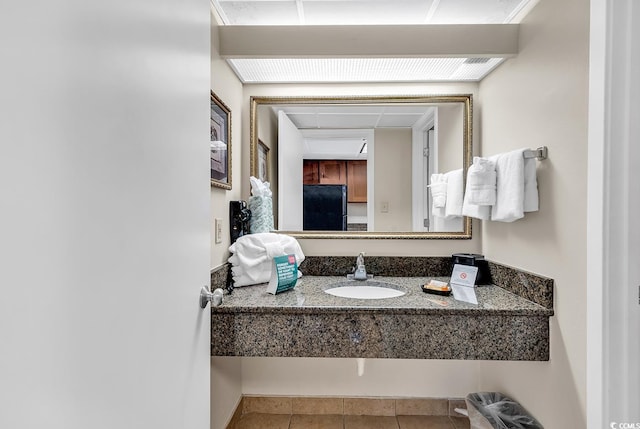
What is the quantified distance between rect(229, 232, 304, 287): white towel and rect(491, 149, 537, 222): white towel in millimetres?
1029

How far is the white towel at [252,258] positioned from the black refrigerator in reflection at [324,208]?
34cm

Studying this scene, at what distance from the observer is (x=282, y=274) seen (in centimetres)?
149

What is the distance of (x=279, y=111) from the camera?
1.95m

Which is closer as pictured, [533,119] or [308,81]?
[533,119]

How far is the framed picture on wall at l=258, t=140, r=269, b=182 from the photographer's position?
6.32ft

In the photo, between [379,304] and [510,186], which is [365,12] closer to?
[510,186]

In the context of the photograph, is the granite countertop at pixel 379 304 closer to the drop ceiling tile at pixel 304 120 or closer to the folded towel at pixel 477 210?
the folded towel at pixel 477 210

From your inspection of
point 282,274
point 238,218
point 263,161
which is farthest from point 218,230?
point 263,161

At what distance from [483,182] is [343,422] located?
4.85 feet

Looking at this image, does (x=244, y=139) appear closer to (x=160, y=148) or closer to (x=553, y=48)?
(x=160, y=148)

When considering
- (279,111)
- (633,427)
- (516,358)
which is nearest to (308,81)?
(279,111)

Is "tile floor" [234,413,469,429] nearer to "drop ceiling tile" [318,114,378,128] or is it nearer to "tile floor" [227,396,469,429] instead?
"tile floor" [227,396,469,429]

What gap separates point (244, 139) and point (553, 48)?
4.87ft

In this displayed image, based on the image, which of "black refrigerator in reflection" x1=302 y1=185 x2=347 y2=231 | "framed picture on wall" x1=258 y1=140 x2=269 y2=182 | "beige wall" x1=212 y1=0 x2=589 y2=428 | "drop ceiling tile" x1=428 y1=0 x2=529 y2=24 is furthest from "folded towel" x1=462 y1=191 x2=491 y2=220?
"framed picture on wall" x1=258 y1=140 x2=269 y2=182
